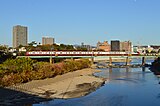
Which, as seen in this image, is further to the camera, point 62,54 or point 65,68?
point 62,54

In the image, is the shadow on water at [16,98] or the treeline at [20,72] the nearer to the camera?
the shadow on water at [16,98]

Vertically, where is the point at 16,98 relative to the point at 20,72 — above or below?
below

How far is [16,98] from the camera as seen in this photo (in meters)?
23.8

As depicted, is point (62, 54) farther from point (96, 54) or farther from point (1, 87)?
point (1, 87)

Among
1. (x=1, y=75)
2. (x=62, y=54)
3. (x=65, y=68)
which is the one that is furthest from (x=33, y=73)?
(x=62, y=54)

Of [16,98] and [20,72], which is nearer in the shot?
[16,98]

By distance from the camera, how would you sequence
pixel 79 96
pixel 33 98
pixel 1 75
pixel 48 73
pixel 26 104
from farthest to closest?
pixel 48 73 → pixel 1 75 → pixel 79 96 → pixel 33 98 → pixel 26 104

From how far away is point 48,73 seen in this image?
4225 cm

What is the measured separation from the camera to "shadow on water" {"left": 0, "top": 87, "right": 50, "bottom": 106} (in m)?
21.8

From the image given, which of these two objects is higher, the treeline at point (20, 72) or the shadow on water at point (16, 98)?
the treeline at point (20, 72)

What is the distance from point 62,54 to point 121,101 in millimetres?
60624

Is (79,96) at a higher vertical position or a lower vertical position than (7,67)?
lower

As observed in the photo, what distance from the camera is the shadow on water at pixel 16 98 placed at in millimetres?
21767

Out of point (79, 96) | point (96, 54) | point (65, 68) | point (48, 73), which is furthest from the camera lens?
point (96, 54)
